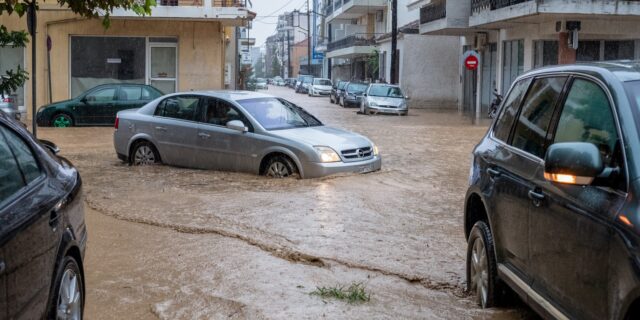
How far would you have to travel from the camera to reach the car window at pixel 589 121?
4.01 m

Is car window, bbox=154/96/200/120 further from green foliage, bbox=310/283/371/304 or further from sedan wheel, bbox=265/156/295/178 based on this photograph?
green foliage, bbox=310/283/371/304

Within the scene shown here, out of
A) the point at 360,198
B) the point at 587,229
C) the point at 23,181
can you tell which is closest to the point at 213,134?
the point at 360,198

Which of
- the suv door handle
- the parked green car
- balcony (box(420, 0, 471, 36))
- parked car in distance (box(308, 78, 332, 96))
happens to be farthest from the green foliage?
parked car in distance (box(308, 78, 332, 96))

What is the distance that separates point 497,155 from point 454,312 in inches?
45.0

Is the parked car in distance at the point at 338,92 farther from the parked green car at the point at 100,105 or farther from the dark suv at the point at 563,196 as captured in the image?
the dark suv at the point at 563,196

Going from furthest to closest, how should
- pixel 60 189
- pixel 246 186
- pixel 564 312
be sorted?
pixel 246 186 → pixel 60 189 → pixel 564 312

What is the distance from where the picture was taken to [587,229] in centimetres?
388

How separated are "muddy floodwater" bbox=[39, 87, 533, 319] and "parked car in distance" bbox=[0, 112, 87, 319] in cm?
131

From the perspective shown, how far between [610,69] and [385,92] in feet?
110

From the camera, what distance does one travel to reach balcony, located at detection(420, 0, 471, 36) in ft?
116

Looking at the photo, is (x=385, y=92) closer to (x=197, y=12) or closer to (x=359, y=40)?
(x=197, y=12)

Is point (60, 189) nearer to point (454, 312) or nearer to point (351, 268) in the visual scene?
point (454, 312)

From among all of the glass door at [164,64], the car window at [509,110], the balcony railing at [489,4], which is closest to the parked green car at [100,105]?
the glass door at [164,64]

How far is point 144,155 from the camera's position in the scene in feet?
47.2
